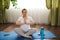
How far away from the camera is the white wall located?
5.01 metres

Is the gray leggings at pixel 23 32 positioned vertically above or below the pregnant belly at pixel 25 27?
below

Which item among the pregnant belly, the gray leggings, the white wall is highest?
the white wall

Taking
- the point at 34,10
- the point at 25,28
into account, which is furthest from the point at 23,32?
the point at 34,10

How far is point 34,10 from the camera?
5070 mm

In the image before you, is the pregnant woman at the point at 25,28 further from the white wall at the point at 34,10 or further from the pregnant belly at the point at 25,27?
the white wall at the point at 34,10

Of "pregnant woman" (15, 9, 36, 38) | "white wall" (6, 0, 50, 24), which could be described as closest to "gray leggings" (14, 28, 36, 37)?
"pregnant woman" (15, 9, 36, 38)

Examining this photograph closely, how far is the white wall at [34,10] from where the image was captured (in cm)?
501

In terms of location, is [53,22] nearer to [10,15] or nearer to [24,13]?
[10,15]

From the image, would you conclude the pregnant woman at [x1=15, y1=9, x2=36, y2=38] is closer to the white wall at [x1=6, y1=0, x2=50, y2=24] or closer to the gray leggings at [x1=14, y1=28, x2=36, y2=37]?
the gray leggings at [x1=14, y1=28, x2=36, y2=37]

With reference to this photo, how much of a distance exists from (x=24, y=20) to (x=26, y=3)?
2.04 m

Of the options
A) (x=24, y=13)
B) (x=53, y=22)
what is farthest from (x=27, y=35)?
(x=53, y=22)

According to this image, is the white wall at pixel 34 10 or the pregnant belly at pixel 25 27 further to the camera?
the white wall at pixel 34 10

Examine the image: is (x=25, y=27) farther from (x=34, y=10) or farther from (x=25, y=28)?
(x=34, y=10)

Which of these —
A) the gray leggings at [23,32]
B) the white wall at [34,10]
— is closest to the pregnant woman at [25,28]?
the gray leggings at [23,32]
